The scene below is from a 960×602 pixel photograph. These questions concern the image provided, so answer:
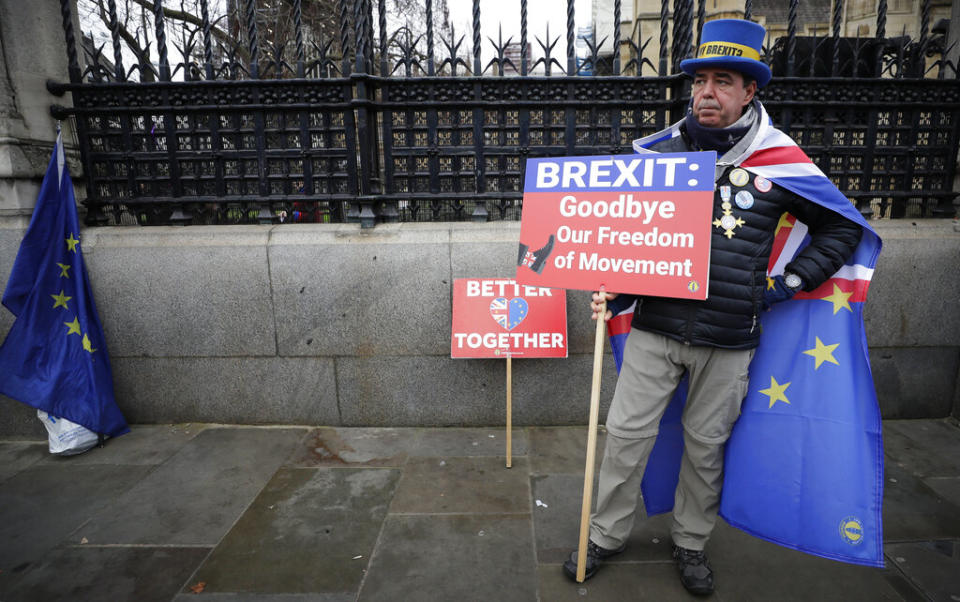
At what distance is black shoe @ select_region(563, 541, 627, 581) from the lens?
2785 mm

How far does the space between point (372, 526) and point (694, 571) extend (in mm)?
1745

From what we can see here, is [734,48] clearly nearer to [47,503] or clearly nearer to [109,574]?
[109,574]

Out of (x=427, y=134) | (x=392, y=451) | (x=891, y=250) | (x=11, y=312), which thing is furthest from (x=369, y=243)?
(x=891, y=250)

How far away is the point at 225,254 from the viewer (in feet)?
14.3

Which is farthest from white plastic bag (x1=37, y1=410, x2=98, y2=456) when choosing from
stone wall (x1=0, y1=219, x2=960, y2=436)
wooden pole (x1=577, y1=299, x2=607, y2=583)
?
wooden pole (x1=577, y1=299, x2=607, y2=583)

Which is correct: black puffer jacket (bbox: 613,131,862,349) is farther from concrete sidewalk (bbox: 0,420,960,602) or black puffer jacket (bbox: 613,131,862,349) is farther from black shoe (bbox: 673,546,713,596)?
concrete sidewalk (bbox: 0,420,960,602)

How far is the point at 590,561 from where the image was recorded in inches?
111

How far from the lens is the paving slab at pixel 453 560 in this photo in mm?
2715

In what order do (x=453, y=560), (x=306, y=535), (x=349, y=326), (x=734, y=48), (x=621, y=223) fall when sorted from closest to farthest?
(x=734, y=48), (x=621, y=223), (x=453, y=560), (x=306, y=535), (x=349, y=326)

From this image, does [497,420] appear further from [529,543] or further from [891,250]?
[891,250]

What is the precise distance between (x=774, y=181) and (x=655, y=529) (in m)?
1.99

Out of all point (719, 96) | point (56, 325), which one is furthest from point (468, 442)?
point (56, 325)

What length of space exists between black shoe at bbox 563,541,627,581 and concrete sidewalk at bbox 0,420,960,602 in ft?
0.14

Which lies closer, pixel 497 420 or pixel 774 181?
pixel 774 181
